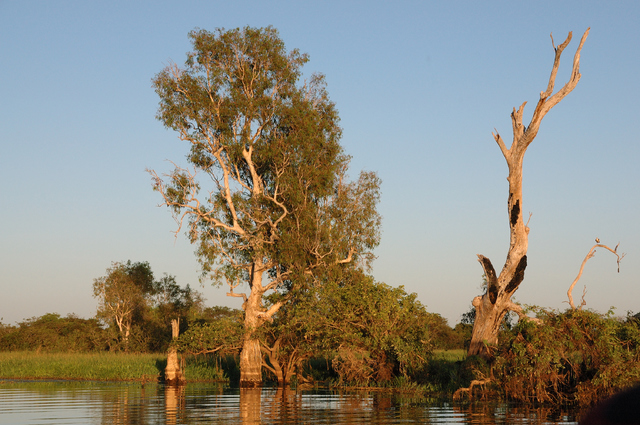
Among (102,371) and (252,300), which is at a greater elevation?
(252,300)

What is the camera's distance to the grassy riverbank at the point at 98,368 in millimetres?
34719

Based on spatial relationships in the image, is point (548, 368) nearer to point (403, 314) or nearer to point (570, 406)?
point (570, 406)

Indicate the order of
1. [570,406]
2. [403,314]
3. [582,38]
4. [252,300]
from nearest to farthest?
1. [570,406]
2. [582,38]
3. [403,314]
4. [252,300]

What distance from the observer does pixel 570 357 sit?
20094 millimetres

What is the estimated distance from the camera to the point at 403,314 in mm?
29500

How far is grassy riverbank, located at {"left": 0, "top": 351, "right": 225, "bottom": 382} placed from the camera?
3472 cm

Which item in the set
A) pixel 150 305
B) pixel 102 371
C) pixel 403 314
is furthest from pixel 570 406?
pixel 150 305

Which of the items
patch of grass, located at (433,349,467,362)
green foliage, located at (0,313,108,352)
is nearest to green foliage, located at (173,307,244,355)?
patch of grass, located at (433,349,467,362)

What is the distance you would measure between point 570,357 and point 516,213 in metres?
6.76

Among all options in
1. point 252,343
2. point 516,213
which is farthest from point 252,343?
point 516,213

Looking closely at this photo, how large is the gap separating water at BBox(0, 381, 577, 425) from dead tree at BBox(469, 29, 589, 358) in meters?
5.19

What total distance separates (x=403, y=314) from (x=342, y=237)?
256 inches

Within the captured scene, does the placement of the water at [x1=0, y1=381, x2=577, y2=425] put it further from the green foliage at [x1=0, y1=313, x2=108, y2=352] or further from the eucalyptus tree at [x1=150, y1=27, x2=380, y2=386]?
the green foliage at [x1=0, y1=313, x2=108, y2=352]

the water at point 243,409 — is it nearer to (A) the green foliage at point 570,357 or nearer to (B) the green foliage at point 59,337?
(A) the green foliage at point 570,357
